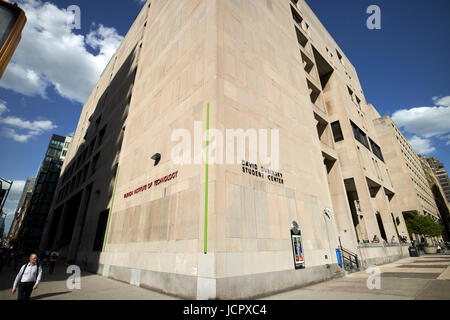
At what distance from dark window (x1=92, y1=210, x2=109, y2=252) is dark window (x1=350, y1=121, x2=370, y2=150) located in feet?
105

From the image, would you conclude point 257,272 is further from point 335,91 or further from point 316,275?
point 335,91

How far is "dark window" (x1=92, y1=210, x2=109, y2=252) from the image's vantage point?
1860 centimetres

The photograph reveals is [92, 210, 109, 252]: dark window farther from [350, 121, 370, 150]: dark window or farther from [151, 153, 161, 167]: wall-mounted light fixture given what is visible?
[350, 121, 370, 150]: dark window

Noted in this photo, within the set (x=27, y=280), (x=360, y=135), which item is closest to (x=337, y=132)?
(x=360, y=135)

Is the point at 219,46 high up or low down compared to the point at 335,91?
down

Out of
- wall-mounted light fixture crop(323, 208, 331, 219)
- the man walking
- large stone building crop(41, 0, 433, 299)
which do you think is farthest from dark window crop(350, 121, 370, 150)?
the man walking

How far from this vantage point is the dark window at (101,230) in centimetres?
1860

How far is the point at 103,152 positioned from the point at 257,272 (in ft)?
81.8

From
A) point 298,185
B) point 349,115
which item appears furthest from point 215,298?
point 349,115

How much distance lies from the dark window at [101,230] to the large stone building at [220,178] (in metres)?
0.14

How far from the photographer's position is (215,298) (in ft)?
25.0

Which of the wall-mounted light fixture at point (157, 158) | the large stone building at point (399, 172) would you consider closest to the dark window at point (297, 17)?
the wall-mounted light fixture at point (157, 158)

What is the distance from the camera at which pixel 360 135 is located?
32.1m
